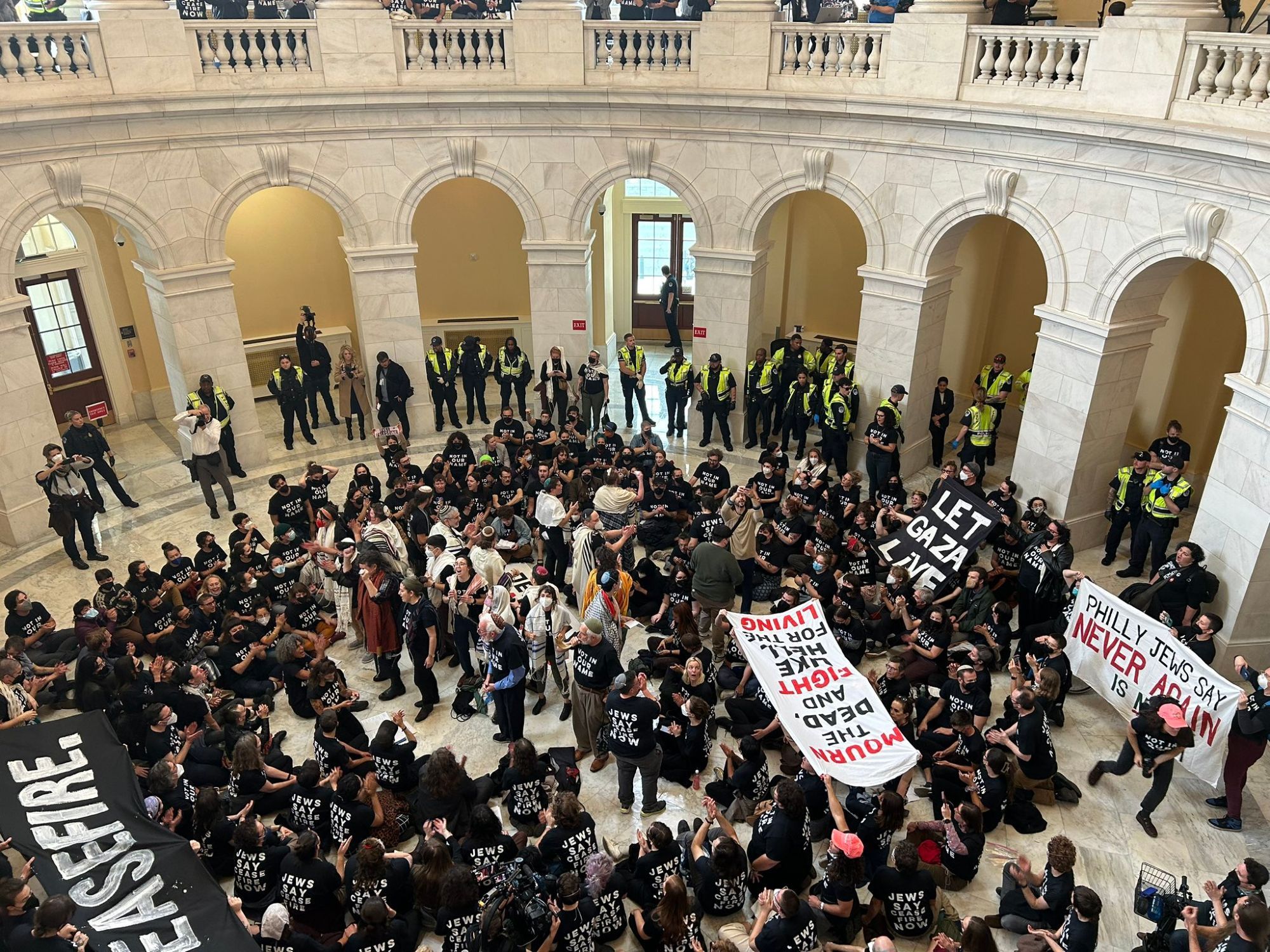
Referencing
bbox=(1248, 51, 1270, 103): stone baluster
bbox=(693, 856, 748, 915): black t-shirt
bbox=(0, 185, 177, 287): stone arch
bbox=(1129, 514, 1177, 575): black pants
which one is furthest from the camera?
bbox=(0, 185, 177, 287): stone arch

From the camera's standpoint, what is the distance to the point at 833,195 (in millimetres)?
17156

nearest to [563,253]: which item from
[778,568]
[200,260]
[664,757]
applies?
[200,260]

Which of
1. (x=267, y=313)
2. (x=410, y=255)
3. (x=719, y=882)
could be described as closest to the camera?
(x=719, y=882)

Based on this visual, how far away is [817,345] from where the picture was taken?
22047 millimetres

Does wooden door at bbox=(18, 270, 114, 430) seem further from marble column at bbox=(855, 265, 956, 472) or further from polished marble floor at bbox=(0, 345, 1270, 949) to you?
marble column at bbox=(855, 265, 956, 472)

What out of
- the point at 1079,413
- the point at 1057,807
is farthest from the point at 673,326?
the point at 1057,807

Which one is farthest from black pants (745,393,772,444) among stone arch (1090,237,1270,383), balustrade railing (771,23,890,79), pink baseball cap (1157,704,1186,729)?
pink baseball cap (1157,704,1186,729)

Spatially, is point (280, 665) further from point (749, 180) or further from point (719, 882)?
point (749, 180)

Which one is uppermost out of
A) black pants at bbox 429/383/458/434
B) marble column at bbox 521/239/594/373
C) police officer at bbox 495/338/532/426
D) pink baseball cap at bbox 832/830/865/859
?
marble column at bbox 521/239/594/373

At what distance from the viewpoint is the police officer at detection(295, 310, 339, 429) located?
19.0 m

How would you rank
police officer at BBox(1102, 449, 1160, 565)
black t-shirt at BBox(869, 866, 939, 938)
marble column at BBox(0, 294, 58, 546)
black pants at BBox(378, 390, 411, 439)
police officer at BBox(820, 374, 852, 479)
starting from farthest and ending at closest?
black pants at BBox(378, 390, 411, 439) → police officer at BBox(820, 374, 852, 479) → marble column at BBox(0, 294, 58, 546) → police officer at BBox(1102, 449, 1160, 565) → black t-shirt at BBox(869, 866, 939, 938)

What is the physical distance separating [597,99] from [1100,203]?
8.35 meters

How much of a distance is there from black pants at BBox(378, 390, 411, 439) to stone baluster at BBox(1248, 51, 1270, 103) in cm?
1344

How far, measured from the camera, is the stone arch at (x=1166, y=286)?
39.1 feet
